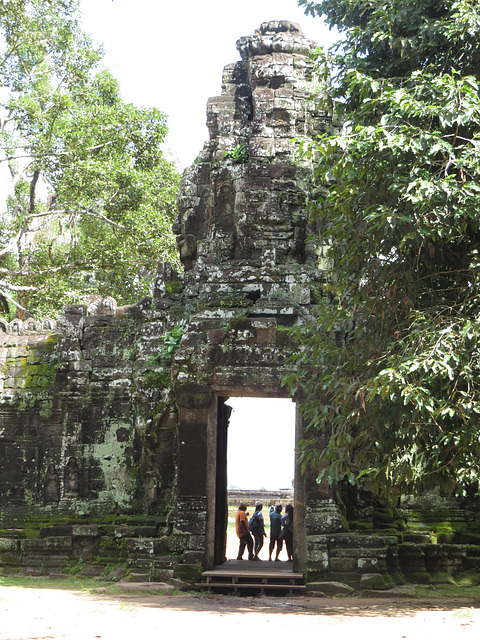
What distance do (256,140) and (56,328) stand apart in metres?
4.47

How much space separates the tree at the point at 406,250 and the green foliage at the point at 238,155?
2570 mm

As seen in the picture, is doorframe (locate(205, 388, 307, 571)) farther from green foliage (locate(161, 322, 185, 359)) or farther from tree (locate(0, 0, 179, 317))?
tree (locate(0, 0, 179, 317))

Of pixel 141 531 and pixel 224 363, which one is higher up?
pixel 224 363

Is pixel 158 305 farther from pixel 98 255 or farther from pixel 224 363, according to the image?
pixel 98 255

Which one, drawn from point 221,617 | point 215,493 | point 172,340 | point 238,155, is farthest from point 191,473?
point 238,155

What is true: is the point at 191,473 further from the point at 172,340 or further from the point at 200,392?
the point at 172,340

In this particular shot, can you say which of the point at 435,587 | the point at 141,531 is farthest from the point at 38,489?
the point at 435,587

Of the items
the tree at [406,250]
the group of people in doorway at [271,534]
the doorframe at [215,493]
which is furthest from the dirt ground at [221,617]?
the group of people in doorway at [271,534]

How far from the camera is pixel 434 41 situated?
9.22 meters

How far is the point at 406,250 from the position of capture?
8516 mm

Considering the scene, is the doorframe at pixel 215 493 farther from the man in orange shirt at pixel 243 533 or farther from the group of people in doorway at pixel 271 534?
the man in orange shirt at pixel 243 533

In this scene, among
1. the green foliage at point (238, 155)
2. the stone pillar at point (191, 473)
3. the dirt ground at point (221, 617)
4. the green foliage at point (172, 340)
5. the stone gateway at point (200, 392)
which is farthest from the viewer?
the green foliage at point (238, 155)

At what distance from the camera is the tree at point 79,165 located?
65.8ft

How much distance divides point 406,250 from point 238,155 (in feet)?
15.0
